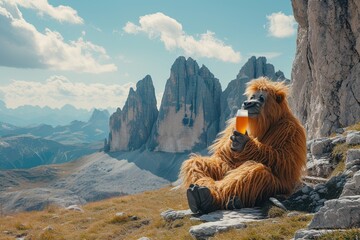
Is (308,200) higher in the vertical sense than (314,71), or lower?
lower

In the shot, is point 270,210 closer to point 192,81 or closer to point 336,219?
point 336,219

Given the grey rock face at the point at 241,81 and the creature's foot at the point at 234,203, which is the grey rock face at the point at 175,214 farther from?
the grey rock face at the point at 241,81

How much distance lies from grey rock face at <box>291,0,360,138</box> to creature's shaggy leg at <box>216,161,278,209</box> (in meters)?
13.7

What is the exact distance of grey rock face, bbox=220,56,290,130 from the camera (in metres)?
105

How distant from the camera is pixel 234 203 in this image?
615cm

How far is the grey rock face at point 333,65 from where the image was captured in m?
19.1

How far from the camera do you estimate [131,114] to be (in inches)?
5315

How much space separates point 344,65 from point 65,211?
1613 centimetres

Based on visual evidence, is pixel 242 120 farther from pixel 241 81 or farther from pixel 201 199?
pixel 241 81

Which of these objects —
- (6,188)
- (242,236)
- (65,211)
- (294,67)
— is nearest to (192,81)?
(6,188)

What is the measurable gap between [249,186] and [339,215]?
8.79 ft

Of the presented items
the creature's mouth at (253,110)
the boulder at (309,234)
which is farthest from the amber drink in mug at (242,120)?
the boulder at (309,234)

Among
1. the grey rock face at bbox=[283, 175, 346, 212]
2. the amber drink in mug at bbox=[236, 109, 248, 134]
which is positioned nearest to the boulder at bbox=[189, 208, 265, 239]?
the grey rock face at bbox=[283, 175, 346, 212]

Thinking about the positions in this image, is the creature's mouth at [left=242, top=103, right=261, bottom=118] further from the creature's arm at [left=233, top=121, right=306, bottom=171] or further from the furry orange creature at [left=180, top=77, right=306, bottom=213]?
the creature's arm at [left=233, top=121, right=306, bottom=171]
